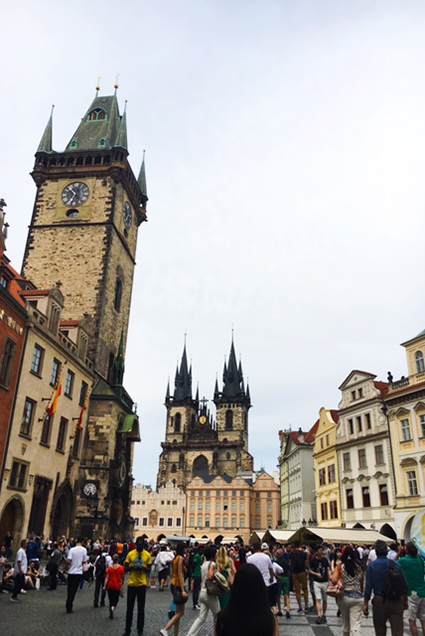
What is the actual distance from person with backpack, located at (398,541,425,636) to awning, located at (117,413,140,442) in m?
25.3

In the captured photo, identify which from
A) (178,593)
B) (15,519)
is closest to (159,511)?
(15,519)

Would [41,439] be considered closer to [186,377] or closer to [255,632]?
[255,632]

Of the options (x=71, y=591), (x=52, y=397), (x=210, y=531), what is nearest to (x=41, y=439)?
(x=52, y=397)

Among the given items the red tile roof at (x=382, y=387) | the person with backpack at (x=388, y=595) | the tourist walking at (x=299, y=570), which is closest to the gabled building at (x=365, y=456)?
the red tile roof at (x=382, y=387)

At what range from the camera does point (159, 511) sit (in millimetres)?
98812

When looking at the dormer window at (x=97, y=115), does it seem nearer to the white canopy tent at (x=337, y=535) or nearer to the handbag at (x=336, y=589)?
the white canopy tent at (x=337, y=535)

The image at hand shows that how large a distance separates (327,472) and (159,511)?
6443 centimetres

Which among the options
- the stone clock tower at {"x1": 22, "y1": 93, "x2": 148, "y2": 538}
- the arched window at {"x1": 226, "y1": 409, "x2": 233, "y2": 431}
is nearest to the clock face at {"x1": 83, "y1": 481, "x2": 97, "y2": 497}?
the stone clock tower at {"x1": 22, "y1": 93, "x2": 148, "y2": 538}

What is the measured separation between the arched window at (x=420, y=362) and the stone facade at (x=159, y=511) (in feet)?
247

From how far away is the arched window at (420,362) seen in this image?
32281 mm

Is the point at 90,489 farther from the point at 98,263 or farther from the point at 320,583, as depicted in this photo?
the point at 320,583

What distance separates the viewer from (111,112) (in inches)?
1815

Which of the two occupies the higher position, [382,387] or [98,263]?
[98,263]

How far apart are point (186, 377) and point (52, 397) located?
10256 cm
